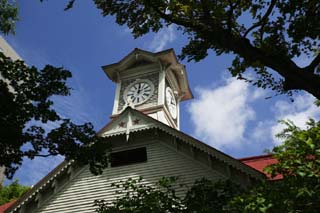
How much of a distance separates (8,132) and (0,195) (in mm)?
24943

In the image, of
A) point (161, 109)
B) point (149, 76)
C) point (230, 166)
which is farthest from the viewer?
point (149, 76)

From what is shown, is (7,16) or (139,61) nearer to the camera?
(7,16)

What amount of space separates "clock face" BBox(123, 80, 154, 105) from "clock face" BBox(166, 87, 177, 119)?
1311 mm

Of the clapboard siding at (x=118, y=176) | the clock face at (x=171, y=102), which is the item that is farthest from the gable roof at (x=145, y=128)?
the clock face at (x=171, y=102)

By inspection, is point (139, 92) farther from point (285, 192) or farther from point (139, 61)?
point (285, 192)

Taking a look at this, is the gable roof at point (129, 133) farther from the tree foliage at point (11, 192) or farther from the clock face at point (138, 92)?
the tree foliage at point (11, 192)

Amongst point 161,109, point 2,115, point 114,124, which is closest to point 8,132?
point 2,115

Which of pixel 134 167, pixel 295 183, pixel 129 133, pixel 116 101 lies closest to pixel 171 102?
pixel 116 101

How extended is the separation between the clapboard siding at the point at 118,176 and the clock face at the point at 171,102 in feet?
24.6

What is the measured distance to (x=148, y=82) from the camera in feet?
72.6

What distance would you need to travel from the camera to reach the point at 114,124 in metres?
15.8

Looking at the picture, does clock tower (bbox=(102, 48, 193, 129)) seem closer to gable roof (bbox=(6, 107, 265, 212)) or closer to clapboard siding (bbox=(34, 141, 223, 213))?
gable roof (bbox=(6, 107, 265, 212))

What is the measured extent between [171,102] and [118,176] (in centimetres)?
947

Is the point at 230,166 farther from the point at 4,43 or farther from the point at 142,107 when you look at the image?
the point at 4,43
